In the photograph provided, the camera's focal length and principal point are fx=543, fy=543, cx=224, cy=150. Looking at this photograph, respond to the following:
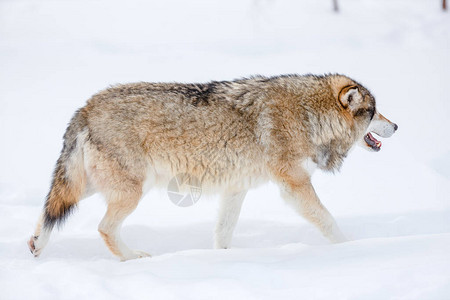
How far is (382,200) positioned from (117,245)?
3.13 meters

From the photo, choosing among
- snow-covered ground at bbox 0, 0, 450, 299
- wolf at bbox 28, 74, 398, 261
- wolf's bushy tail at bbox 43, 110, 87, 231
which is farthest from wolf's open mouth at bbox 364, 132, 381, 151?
wolf's bushy tail at bbox 43, 110, 87, 231

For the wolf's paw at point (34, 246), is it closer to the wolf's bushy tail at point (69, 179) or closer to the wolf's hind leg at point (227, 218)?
the wolf's bushy tail at point (69, 179)

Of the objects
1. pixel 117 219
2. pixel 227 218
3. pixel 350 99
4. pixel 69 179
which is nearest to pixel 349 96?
pixel 350 99

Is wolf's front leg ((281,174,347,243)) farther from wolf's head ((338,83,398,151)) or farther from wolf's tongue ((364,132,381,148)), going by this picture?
wolf's tongue ((364,132,381,148))

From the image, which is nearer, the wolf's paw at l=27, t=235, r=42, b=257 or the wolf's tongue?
the wolf's paw at l=27, t=235, r=42, b=257

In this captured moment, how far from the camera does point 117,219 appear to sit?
4.48 m

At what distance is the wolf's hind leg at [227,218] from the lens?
5.06 m

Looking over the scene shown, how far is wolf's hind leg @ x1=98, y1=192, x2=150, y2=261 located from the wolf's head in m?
2.05

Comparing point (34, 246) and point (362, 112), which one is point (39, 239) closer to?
point (34, 246)

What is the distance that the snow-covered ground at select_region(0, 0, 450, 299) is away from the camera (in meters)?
3.44

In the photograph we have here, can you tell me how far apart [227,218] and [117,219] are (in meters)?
1.09

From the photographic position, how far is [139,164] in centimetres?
441

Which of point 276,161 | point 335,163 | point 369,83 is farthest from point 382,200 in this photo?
point 369,83

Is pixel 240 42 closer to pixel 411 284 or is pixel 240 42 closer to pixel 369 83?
A: pixel 369 83
